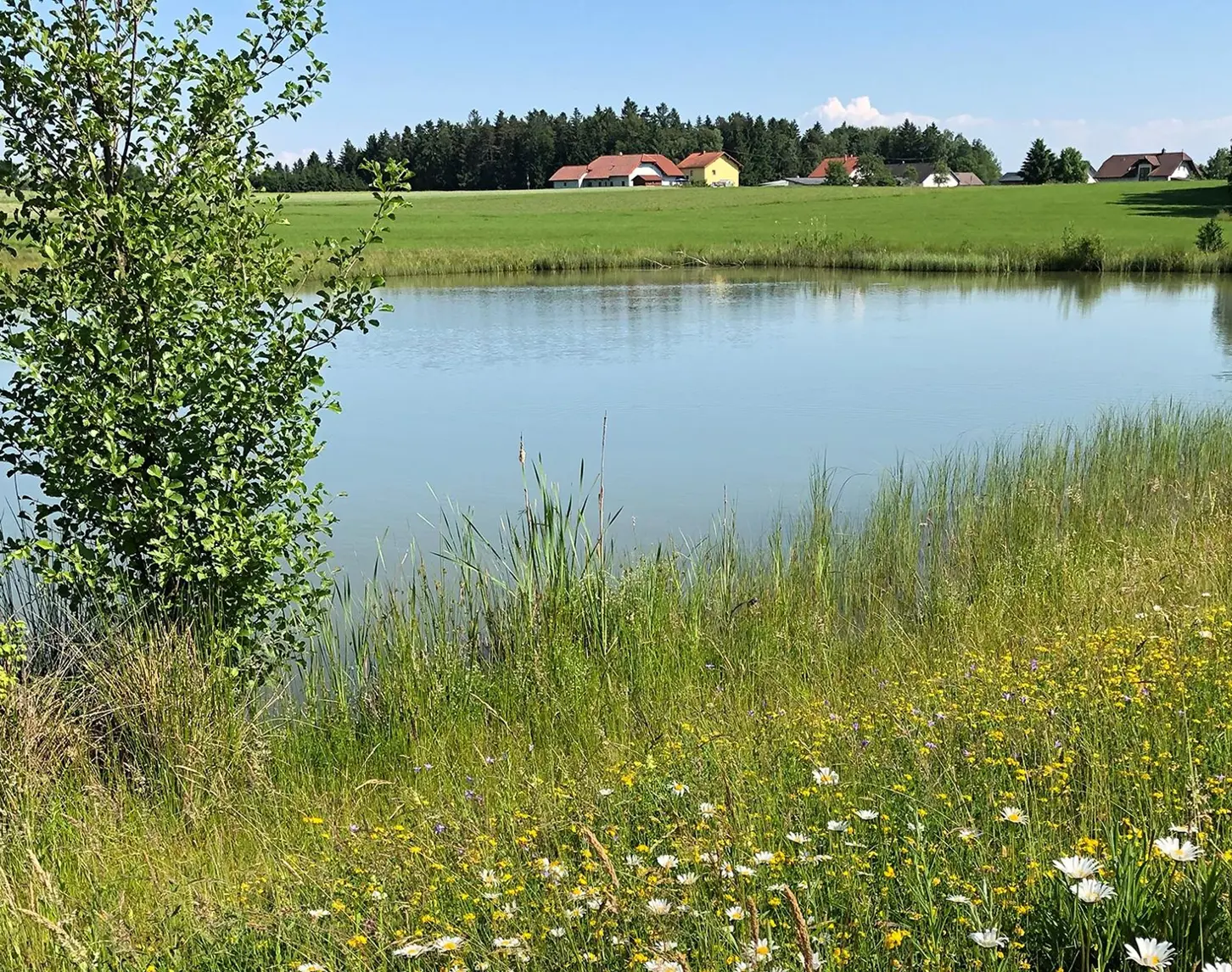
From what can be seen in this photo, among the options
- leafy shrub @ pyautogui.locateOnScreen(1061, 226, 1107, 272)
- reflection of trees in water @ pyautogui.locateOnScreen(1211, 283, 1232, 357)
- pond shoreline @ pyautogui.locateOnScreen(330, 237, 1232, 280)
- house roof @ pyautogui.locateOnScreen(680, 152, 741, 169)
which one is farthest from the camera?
house roof @ pyautogui.locateOnScreen(680, 152, 741, 169)

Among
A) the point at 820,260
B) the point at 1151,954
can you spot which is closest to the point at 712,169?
the point at 820,260

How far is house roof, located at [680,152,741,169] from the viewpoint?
12088cm

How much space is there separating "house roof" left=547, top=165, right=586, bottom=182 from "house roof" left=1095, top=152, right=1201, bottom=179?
6440 cm

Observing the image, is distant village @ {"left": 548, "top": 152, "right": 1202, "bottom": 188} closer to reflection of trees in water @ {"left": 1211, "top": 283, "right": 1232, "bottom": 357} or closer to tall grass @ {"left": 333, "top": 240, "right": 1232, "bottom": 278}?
tall grass @ {"left": 333, "top": 240, "right": 1232, "bottom": 278}

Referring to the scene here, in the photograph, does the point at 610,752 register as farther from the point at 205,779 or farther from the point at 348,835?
the point at 205,779

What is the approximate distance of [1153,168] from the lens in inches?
4796

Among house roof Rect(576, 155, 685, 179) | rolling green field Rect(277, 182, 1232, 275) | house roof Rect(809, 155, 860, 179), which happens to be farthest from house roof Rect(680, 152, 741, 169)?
rolling green field Rect(277, 182, 1232, 275)

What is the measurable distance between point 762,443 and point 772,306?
16.6 metres

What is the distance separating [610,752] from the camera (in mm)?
4211

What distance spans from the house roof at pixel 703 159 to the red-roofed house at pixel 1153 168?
4174cm

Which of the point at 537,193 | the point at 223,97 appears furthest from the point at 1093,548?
the point at 537,193

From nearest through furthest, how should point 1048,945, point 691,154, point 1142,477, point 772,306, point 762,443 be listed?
point 1048,945
point 1142,477
point 762,443
point 772,306
point 691,154

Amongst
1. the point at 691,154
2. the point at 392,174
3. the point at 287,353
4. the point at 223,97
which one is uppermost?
the point at 691,154

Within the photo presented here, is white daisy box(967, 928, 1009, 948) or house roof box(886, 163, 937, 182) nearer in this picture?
white daisy box(967, 928, 1009, 948)
